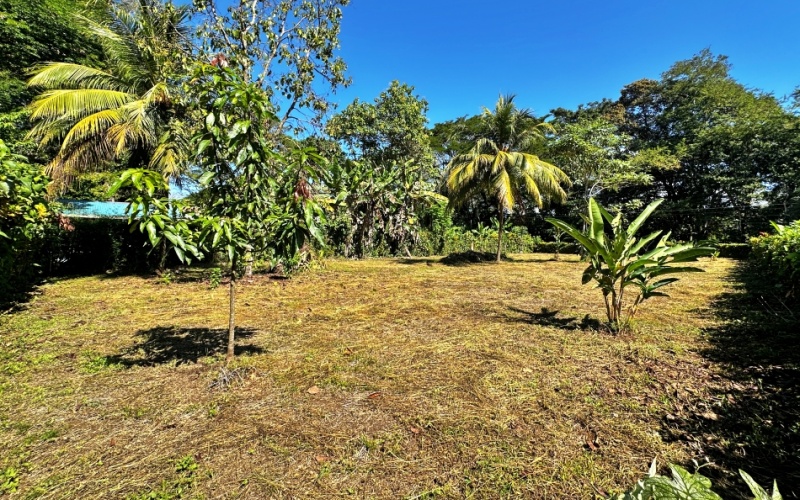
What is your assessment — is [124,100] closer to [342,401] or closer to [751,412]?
[342,401]

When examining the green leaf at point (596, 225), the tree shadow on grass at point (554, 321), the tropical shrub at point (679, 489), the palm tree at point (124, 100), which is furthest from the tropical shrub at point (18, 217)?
the green leaf at point (596, 225)

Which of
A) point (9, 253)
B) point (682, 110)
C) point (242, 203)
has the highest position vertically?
point (682, 110)

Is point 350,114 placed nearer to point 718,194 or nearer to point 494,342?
point 494,342

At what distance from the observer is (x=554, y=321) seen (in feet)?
15.0

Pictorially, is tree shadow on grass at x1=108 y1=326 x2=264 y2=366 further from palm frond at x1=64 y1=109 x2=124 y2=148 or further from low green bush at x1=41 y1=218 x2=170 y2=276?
palm frond at x1=64 y1=109 x2=124 y2=148

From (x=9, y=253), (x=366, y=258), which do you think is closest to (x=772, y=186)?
(x=366, y=258)

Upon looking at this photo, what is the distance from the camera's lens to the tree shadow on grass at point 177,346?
3.38m

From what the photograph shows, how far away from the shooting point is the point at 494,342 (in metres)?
3.81

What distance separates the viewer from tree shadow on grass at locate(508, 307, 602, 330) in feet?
14.0

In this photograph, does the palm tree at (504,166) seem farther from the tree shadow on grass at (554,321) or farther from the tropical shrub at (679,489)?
the tropical shrub at (679,489)

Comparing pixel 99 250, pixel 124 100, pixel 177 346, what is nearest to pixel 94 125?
pixel 124 100

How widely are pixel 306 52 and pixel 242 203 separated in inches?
261

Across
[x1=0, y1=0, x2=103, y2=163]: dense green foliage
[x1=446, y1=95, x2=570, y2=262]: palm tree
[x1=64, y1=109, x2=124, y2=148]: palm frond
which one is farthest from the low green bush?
[x1=446, y1=95, x2=570, y2=262]: palm tree

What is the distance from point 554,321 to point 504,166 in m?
7.52
